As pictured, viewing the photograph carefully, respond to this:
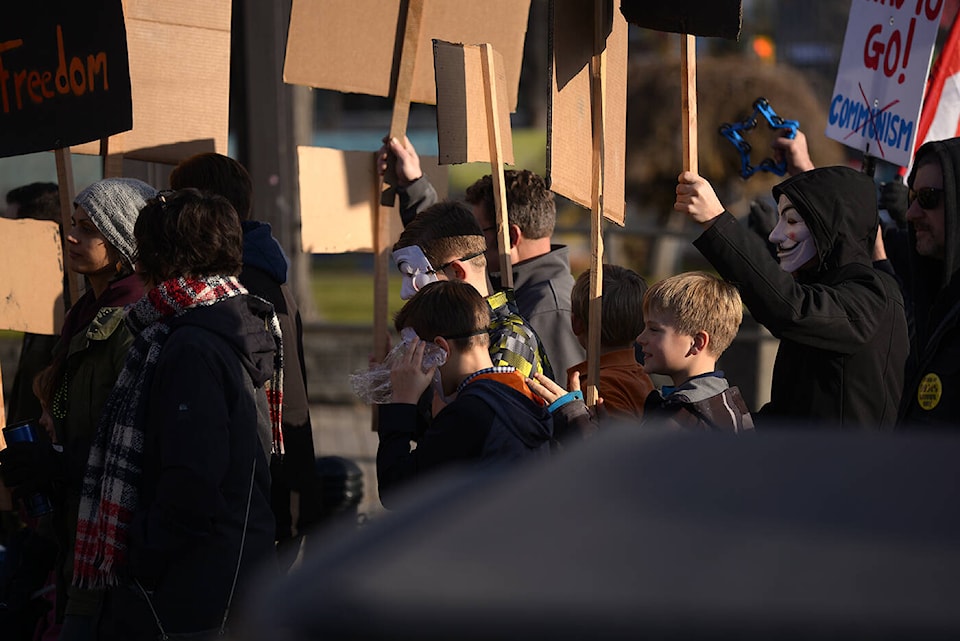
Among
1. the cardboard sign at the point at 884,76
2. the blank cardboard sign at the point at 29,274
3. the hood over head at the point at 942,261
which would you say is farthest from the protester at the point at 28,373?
the cardboard sign at the point at 884,76

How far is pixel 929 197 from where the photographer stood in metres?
3.48

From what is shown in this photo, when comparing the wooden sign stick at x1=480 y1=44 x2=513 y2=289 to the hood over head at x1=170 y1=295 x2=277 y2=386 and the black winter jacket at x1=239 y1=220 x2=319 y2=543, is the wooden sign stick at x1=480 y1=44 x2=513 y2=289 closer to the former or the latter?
the black winter jacket at x1=239 y1=220 x2=319 y2=543

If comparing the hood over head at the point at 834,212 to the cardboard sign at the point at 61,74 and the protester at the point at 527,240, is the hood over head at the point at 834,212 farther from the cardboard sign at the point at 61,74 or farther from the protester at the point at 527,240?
the cardboard sign at the point at 61,74

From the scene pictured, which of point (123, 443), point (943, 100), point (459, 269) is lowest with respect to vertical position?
point (123, 443)

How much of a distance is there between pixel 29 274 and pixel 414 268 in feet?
4.62

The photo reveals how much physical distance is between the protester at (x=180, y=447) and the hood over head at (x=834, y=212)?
152 centimetres

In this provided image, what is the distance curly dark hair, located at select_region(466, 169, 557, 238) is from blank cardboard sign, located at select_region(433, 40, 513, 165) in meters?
0.19

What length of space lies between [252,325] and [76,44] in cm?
152

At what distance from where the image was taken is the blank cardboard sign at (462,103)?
12.8 feet

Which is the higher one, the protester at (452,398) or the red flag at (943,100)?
the red flag at (943,100)

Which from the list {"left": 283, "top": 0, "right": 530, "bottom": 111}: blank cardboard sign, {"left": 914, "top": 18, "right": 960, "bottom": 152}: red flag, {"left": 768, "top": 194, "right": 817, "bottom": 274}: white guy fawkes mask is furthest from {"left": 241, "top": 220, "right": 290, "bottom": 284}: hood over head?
{"left": 914, "top": 18, "right": 960, "bottom": 152}: red flag

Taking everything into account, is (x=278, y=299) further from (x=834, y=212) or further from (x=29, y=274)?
(x=834, y=212)

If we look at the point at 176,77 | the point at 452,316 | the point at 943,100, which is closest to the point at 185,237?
the point at 452,316

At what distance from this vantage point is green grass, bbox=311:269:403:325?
18.8 m
